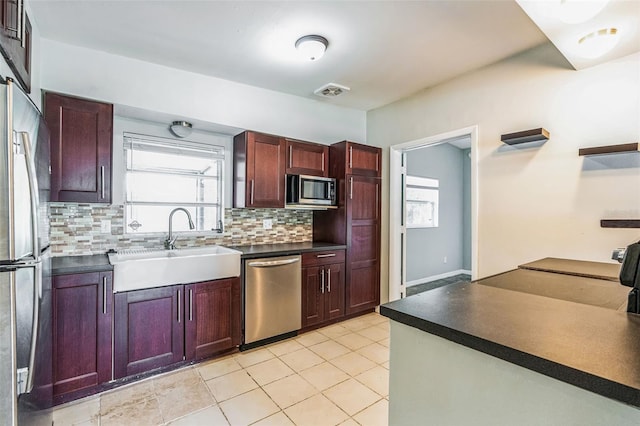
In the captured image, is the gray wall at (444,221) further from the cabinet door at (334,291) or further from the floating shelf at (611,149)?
the floating shelf at (611,149)

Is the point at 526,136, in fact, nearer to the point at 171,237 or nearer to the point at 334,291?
the point at 334,291

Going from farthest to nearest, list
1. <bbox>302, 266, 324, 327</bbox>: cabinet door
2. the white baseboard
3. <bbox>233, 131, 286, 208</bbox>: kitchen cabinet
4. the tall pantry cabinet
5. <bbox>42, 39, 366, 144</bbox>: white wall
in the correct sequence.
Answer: the white baseboard, the tall pantry cabinet, <bbox>302, 266, 324, 327</bbox>: cabinet door, <bbox>233, 131, 286, 208</bbox>: kitchen cabinet, <bbox>42, 39, 366, 144</bbox>: white wall

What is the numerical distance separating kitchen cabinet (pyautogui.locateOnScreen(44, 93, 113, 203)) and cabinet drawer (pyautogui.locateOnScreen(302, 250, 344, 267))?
1.85 meters

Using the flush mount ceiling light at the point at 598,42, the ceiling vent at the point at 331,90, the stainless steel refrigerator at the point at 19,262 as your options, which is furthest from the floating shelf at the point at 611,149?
the stainless steel refrigerator at the point at 19,262

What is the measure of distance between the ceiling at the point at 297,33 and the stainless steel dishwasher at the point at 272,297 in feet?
6.13

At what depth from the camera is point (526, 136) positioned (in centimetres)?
240

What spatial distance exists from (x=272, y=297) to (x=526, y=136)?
2.60 meters

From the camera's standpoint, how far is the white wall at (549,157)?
211 centimetres

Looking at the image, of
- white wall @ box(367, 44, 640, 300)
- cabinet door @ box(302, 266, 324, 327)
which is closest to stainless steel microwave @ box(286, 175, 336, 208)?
cabinet door @ box(302, 266, 324, 327)

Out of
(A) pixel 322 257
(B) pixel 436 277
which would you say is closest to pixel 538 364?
(A) pixel 322 257

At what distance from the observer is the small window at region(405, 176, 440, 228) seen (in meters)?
5.32

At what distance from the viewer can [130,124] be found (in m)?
2.87

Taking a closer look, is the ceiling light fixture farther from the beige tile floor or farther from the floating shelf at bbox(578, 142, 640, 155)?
the beige tile floor

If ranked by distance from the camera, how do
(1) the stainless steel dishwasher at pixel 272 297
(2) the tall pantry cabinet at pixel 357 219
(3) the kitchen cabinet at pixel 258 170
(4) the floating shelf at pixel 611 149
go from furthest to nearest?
(2) the tall pantry cabinet at pixel 357 219, (3) the kitchen cabinet at pixel 258 170, (1) the stainless steel dishwasher at pixel 272 297, (4) the floating shelf at pixel 611 149
